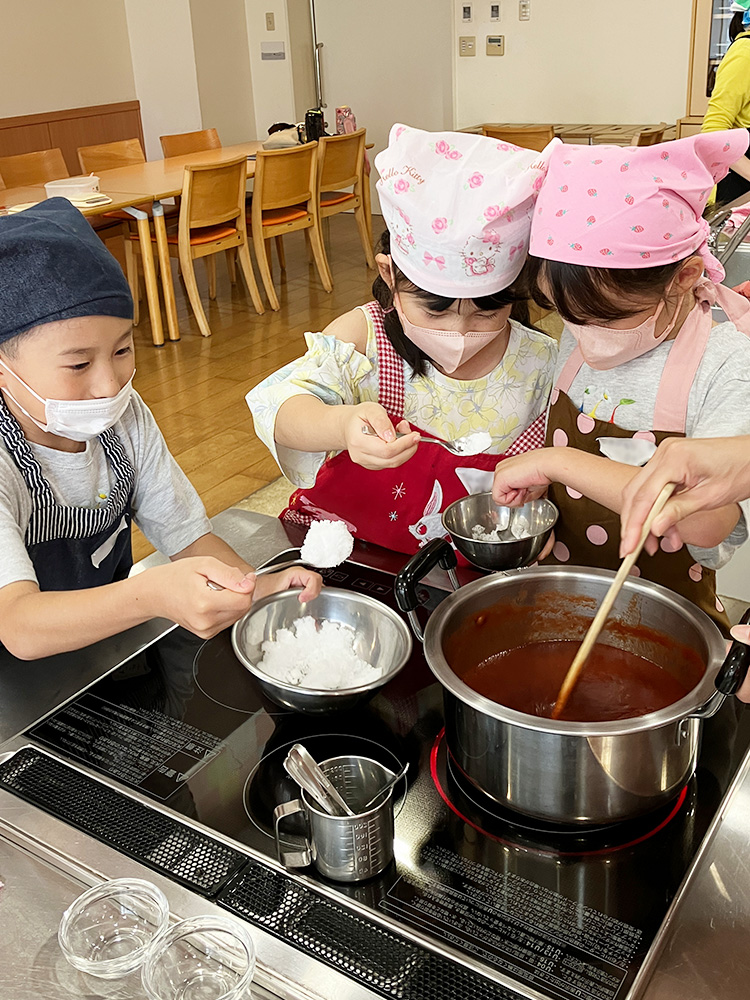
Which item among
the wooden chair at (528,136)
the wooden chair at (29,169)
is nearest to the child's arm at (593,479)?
the wooden chair at (29,169)

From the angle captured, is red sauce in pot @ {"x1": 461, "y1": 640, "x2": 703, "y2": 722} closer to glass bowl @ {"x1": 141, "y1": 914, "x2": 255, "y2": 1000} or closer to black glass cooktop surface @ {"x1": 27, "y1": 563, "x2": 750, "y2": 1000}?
black glass cooktop surface @ {"x1": 27, "y1": 563, "x2": 750, "y2": 1000}

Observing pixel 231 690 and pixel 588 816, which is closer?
pixel 588 816

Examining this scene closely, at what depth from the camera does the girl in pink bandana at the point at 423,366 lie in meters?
1.16

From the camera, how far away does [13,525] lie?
1.10 m

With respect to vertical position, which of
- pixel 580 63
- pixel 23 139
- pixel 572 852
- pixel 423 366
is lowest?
pixel 572 852

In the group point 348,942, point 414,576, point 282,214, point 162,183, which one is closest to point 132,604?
point 414,576

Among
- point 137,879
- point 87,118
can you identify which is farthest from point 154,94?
point 137,879

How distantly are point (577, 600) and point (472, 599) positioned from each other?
0.12 m

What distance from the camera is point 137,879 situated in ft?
2.53

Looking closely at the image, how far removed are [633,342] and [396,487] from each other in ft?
1.51

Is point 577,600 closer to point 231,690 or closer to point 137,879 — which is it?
point 231,690

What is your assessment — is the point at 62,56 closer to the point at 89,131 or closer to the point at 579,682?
the point at 89,131

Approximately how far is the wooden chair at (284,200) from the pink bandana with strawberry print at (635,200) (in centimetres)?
445

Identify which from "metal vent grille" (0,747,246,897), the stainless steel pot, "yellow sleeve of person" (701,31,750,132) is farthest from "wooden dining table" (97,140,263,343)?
the stainless steel pot
